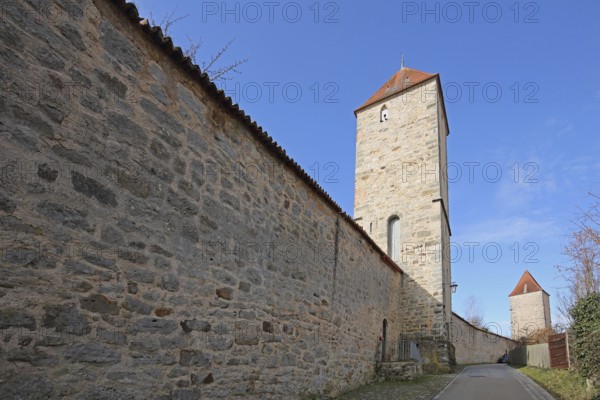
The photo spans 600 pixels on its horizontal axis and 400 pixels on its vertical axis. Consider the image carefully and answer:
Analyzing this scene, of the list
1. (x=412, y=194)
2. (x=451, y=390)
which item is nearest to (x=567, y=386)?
(x=451, y=390)

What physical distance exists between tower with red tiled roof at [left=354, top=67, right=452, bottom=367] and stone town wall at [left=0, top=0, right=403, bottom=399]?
8620 millimetres

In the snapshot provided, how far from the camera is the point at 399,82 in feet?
61.7

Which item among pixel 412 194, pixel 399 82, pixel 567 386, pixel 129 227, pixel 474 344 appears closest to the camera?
pixel 129 227

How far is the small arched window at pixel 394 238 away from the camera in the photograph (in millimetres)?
15164

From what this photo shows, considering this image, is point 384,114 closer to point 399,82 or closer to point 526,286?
point 399,82

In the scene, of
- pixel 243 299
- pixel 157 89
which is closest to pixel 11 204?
pixel 157 89

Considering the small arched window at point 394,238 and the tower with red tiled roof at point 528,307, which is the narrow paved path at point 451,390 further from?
the tower with red tiled roof at point 528,307

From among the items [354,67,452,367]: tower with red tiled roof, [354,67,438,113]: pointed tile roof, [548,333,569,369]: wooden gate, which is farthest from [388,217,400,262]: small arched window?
[354,67,438,113]: pointed tile roof

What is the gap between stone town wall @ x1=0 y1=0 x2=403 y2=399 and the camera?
2863mm

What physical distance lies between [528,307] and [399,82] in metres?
36.8

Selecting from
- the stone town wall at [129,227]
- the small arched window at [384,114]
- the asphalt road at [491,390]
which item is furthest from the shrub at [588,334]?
the small arched window at [384,114]

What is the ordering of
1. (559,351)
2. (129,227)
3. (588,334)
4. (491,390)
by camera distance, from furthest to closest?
(559,351) → (491,390) → (588,334) → (129,227)

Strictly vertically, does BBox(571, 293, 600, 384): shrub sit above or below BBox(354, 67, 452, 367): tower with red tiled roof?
below

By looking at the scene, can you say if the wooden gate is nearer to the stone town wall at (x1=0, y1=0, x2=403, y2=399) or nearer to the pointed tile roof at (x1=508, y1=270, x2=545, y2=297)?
the stone town wall at (x1=0, y1=0, x2=403, y2=399)
